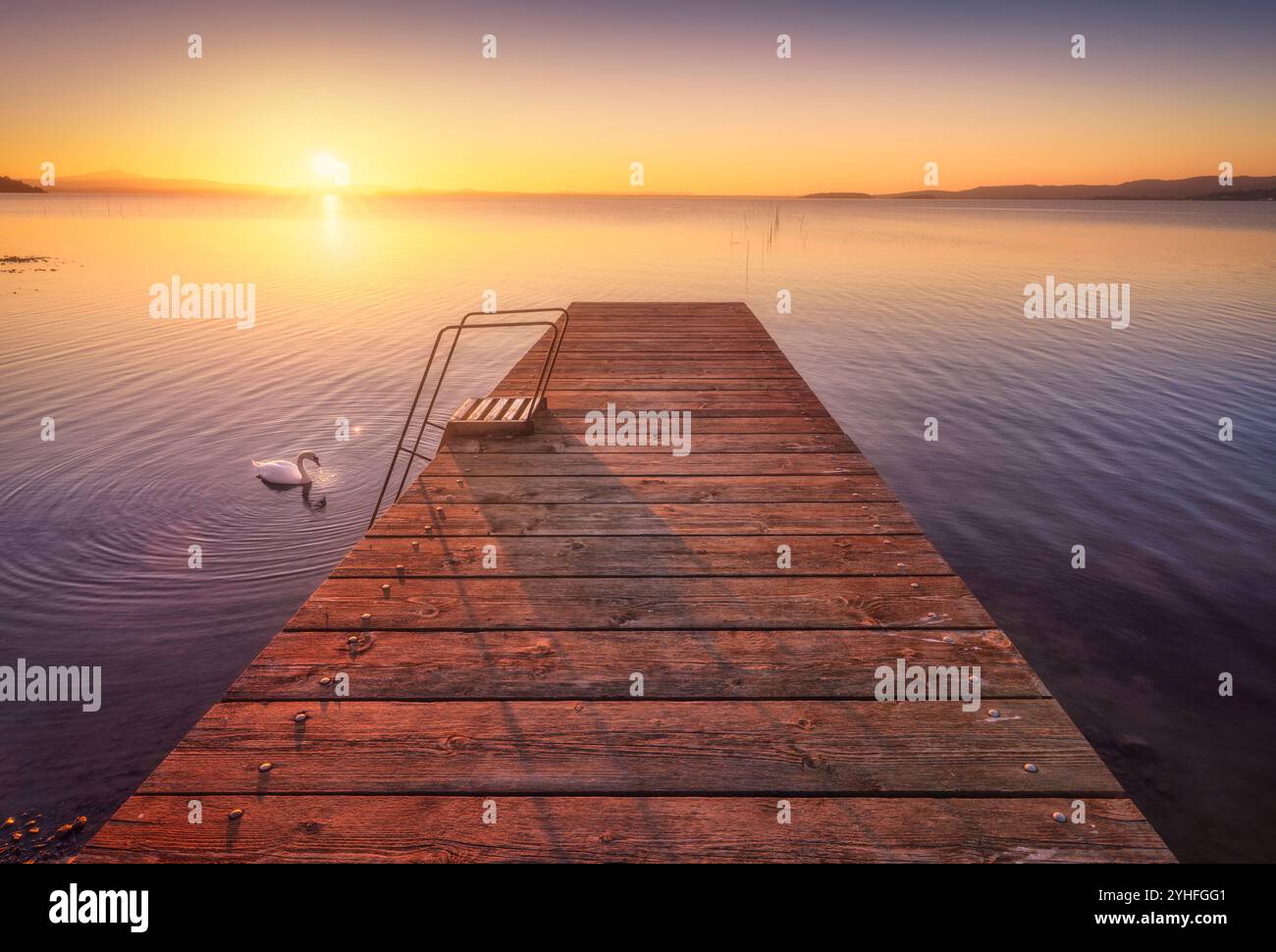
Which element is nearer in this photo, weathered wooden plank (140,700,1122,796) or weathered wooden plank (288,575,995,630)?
weathered wooden plank (140,700,1122,796)

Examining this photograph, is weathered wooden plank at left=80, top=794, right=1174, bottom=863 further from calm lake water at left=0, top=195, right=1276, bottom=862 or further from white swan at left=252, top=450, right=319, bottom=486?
white swan at left=252, top=450, right=319, bottom=486

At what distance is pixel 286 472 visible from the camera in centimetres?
970

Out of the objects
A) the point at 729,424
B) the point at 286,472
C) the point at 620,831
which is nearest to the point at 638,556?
the point at 620,831

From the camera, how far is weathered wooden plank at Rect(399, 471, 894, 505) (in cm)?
501

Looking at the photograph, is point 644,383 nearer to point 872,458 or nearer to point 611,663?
point 872,458

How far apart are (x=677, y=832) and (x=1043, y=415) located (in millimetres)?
13924

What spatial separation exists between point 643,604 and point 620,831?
147cm

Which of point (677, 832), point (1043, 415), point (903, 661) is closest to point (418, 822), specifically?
point (677, 832)

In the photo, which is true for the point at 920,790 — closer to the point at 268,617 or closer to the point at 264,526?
the point at 268,617

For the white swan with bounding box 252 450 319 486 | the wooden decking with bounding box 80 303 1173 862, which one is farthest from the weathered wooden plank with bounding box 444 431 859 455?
the white swan with bounding box 252 450 319 486

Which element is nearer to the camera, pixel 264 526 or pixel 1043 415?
pixel 264 526

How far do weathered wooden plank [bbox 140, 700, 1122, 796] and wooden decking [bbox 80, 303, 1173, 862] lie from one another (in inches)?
0.4

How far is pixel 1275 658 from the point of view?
6363 mm

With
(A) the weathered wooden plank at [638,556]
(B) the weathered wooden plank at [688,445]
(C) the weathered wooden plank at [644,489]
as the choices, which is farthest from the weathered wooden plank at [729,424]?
(A) the weathered wooden plank at [638,556]
